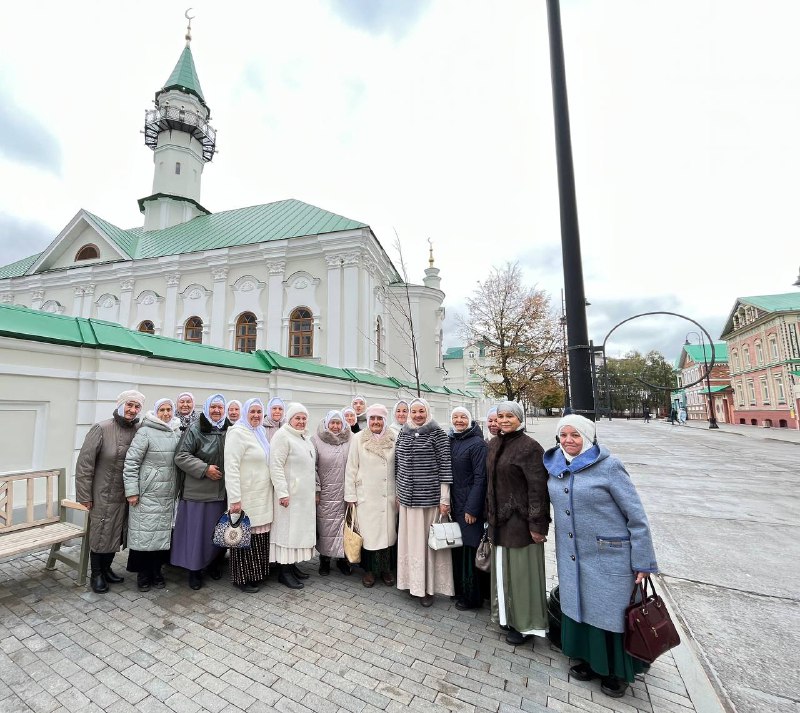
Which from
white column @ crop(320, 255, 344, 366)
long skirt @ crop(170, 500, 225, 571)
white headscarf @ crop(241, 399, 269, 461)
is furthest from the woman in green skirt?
white column @ crop(320, 255, 344, 366)

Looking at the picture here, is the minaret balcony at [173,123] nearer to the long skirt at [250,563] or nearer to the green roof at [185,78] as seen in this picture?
the green roof at [185,78]

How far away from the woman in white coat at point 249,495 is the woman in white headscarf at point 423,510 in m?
1.35

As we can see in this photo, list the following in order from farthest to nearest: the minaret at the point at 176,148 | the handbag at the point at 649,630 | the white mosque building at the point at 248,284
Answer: the minaret at the point at 176,148
the white mosque building at the point at 248,284
the handbag at the point at 649,630

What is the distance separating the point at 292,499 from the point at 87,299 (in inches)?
976

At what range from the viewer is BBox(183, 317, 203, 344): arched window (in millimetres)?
20219

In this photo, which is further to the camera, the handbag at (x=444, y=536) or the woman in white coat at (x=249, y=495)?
the woman in white coat at (x=249, y=495)

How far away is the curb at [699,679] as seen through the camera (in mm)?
2379

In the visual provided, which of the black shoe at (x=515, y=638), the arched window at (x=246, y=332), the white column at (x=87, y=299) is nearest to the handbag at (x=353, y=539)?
the black shoe at (x=515, y=638)

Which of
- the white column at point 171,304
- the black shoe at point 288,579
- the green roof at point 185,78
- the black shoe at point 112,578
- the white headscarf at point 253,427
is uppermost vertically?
the green roof at point 185,78

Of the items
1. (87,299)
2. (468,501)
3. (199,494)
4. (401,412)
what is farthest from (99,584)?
(87,299)

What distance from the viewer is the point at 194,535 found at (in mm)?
3707

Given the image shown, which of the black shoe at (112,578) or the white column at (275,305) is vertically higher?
the white column at (275,305)

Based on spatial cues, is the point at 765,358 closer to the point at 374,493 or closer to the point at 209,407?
the point at 374,493

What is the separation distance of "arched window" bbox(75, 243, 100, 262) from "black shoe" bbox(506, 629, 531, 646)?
28.1 metres
